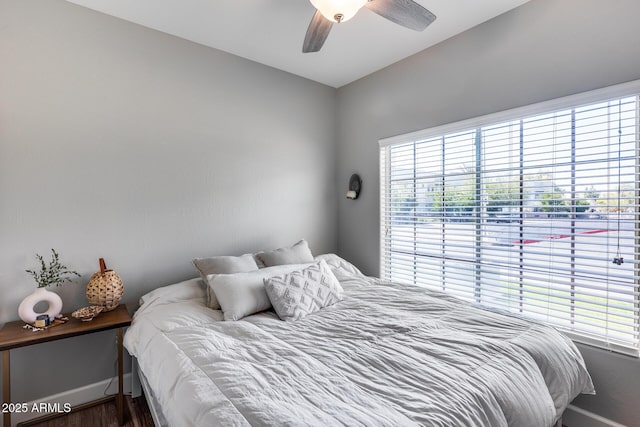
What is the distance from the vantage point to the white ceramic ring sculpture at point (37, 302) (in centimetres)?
179

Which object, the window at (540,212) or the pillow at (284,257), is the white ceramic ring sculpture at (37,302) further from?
the window at (540,212)

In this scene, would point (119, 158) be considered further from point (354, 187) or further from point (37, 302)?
point (354, 187)

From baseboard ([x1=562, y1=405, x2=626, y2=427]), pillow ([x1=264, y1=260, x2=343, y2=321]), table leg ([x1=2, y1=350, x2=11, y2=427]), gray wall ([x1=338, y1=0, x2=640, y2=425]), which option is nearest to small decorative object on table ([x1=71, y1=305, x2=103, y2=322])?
table leg ([x1=2, y1=350, x2=11, y2=427])

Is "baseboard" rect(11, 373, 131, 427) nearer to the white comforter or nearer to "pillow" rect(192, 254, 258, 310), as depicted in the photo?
the white comforter

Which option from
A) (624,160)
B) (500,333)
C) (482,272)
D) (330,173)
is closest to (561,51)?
(624,160)

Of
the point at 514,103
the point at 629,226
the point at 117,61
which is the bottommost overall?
the point at 629,226

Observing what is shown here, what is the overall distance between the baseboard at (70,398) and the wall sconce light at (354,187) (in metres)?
2.47

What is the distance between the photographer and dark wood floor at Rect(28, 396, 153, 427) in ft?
6.39

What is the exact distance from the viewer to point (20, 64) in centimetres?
192

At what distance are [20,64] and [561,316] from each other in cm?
381

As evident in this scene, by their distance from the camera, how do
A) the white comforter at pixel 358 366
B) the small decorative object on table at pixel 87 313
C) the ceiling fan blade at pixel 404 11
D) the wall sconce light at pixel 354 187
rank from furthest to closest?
the wall sconce light at pixel 354 187
the small decorative object on table at pixel 87 313
the ceiling fan blade at pixel 404 11
the white comforter at pixel 358 366

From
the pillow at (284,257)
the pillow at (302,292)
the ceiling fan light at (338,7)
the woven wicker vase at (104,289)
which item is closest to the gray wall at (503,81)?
the pillow at (284,257)

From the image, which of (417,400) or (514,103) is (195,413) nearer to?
(417,400)

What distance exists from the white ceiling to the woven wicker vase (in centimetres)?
179
